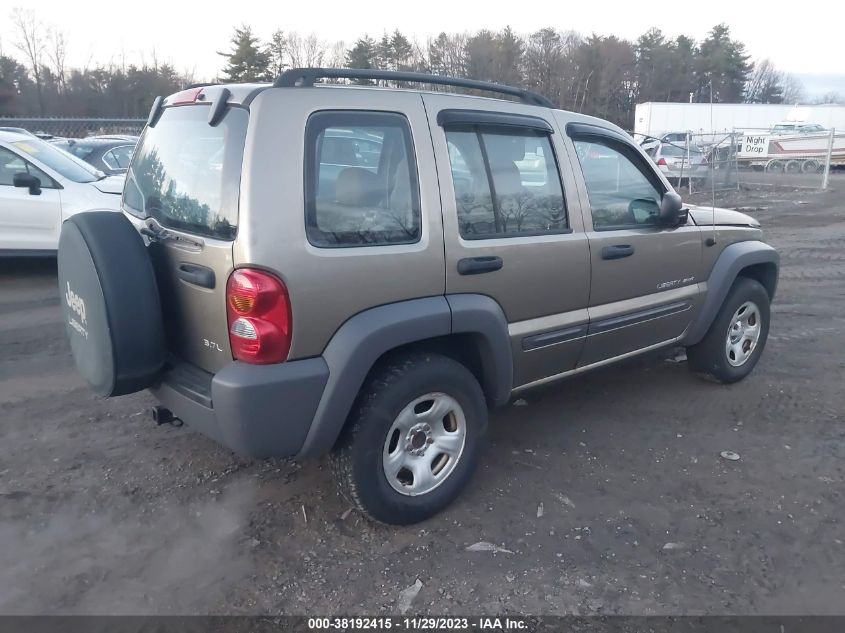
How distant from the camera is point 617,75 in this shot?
50.0 metres

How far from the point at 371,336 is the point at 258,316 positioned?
48cm

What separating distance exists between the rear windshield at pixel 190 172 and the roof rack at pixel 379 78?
10.5 inches

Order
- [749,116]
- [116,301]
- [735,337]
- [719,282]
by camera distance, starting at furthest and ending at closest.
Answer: [749,116], [735,337], [719,282], [116,301]

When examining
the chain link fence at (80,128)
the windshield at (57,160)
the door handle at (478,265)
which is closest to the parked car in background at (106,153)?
the windshield at (57,160)

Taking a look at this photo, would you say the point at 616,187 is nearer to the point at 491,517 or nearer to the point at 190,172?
the point at 491,517

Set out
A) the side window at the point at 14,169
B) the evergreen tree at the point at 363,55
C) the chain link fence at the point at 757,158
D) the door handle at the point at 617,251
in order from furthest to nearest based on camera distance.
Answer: the evergreen tree at the point at 363,55
the chain link fence at the point at 757,158
the side window at the point at 14,169
the door handle at the point at 617,251

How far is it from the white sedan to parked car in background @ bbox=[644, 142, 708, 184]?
41.4 feet

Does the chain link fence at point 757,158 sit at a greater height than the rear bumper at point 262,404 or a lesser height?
greater

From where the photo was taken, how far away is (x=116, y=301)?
286cm

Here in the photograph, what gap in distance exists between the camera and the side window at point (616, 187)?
13.0 feet

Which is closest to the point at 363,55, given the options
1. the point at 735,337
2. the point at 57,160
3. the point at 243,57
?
the point at 243,57

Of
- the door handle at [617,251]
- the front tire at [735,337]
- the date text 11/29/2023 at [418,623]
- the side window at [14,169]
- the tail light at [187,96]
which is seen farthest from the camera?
the side window at [14,169]

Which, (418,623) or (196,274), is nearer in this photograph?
(418,623)

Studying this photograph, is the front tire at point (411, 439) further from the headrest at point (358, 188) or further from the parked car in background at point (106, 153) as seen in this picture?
the parked car in background at point (106, 153)
